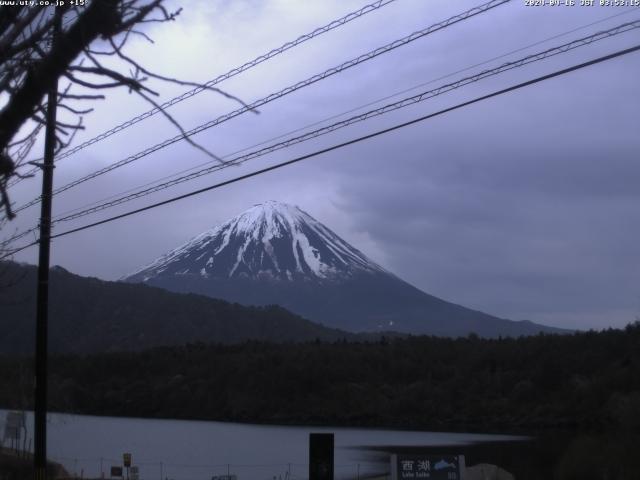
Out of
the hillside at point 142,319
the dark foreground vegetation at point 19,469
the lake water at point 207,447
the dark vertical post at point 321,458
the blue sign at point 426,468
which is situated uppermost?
the hillside at point 142,319

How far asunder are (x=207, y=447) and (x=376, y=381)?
1453 inches

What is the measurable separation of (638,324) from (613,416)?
1976 cm

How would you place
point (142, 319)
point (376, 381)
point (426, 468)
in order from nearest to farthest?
point (426, 468) → point (376, 381) → point (142, 319)

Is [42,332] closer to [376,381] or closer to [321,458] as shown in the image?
[321,458]

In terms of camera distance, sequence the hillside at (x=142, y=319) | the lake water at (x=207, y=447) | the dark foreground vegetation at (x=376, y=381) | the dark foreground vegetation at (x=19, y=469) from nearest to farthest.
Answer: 1. the dark foreground vegetation at (x=19, y=469)
2. the lake water at (x=207, y=447)
3. the dark foreground vegetation at (x=376, y=381)
4. the hillside at (x=142, y=319)

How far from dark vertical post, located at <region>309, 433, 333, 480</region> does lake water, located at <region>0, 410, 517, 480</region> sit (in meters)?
22.2

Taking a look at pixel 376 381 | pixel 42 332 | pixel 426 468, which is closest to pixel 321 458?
pixel 426 468

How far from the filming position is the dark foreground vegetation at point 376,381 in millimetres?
70312

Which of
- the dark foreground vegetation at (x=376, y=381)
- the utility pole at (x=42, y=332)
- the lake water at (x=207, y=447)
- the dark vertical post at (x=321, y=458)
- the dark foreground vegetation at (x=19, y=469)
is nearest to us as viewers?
the dark vertical post at (x=321, y=458)

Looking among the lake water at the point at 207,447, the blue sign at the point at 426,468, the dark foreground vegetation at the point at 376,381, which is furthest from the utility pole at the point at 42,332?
the dark foreground vegetation at the point at 376,381

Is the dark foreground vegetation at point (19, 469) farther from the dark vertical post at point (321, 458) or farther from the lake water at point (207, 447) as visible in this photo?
the dark vertical post at point (321, 458)

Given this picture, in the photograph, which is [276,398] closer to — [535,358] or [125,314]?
[535,358]

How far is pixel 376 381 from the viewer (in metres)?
85.0

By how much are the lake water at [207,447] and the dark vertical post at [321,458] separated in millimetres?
22173
